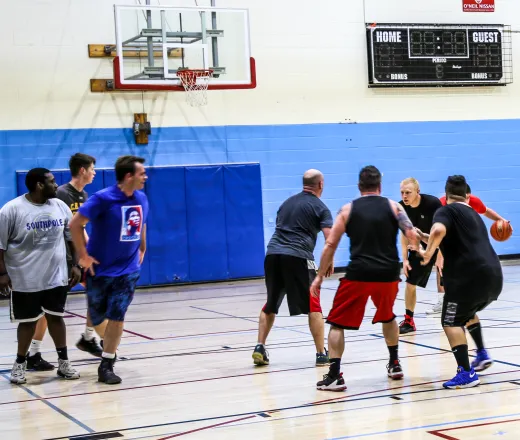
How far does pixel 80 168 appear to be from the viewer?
775cm

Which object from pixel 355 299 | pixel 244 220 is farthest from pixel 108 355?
pixel 244 220

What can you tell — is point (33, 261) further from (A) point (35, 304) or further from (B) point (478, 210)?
(B) point (478, 210)

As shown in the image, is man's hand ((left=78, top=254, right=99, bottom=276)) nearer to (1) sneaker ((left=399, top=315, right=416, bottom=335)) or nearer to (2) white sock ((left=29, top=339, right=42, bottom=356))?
(2) white sock ((left=29, top=339, right=42, bottom=356))

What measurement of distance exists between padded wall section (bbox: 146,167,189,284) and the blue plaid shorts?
8350 mm

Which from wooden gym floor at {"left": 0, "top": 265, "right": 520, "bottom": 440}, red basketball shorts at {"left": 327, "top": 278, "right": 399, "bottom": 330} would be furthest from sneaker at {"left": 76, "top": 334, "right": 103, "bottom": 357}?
red basketball shorts at {"left": 327, "top": 278, "right": 399, "bottom": 330}

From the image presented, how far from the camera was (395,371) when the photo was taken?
6.70m

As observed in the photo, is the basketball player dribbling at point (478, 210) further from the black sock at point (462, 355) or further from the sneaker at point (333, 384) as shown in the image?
the sneaker at point (333, 384)

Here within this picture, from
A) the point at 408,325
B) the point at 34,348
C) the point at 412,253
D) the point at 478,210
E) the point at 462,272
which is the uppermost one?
the point at 478,210

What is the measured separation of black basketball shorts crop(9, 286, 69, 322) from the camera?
23.0 feet

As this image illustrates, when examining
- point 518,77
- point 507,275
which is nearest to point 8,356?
point 507,275

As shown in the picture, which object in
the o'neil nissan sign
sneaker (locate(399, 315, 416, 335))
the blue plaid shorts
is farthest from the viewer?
the o'neil nissan sign

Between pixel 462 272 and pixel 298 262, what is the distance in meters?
1.63

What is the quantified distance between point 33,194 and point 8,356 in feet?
7.57

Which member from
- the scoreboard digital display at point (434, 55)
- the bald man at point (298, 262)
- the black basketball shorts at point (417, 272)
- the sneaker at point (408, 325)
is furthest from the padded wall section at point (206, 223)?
the bald man at point (298, 262)
